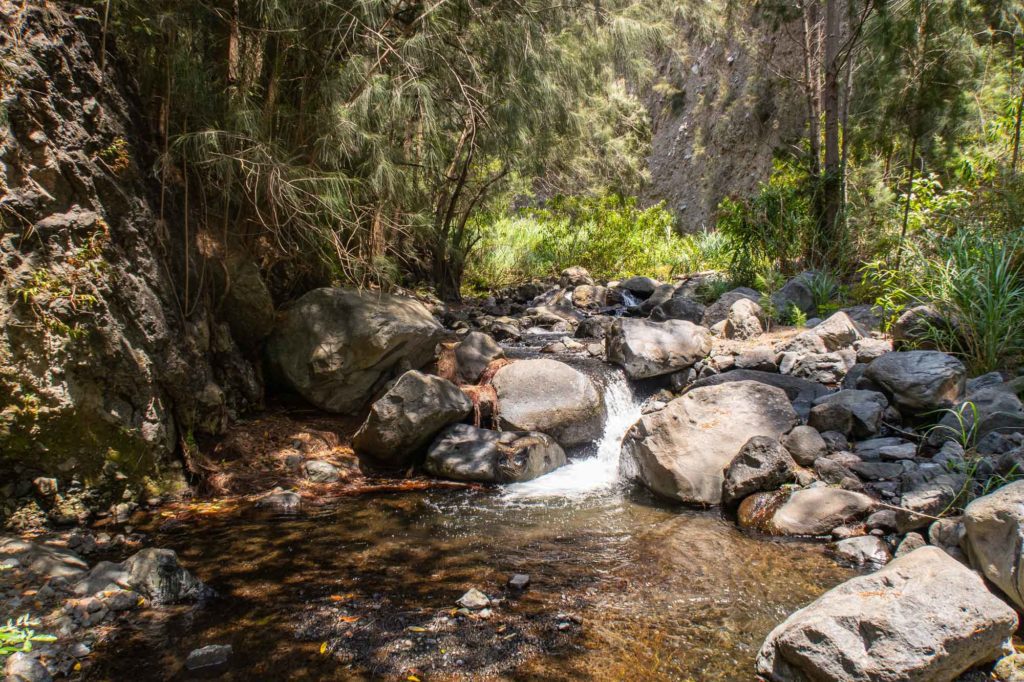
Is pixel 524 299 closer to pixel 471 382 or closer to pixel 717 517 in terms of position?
pixel 471 382

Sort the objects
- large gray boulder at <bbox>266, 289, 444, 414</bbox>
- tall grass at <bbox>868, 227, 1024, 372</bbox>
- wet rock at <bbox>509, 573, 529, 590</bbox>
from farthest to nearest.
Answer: large gray boulder at <bbox>266, 289, 444, 414</bbox>, tall grass at <bbox>868, 227, 1024, 372</bbox>, wet rock at <bbox>509, 573, 529, 590</bbox>

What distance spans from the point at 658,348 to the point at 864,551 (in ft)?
10.4

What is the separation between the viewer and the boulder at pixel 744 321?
683cm

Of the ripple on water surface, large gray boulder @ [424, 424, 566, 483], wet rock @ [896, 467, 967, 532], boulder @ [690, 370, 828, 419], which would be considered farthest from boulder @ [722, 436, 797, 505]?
large gray boulder @ [424, 424, 566, 483]

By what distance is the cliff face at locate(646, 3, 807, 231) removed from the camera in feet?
48.4

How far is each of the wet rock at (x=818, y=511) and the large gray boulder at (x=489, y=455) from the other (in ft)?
5.86

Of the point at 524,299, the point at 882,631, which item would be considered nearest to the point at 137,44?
the point at 882,631

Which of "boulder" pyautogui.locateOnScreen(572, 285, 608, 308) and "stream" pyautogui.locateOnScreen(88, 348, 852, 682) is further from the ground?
"boulder" pyautogui.locateOnScreen(572, 285, 608, 308)

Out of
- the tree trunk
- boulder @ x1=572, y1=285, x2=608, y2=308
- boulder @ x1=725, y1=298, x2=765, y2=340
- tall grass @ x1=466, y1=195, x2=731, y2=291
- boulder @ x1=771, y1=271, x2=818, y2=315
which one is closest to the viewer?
boulder @ x1=725, y1=298, x2=765, y2=340

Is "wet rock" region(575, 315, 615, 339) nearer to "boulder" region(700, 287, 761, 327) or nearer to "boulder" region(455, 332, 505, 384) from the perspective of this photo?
"boulder" region(700, 287, 761, 327)

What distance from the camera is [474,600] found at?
113 inches

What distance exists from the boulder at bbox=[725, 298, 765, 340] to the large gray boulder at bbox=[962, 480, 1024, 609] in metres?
4.19

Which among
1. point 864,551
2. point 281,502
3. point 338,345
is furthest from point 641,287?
point 281,502

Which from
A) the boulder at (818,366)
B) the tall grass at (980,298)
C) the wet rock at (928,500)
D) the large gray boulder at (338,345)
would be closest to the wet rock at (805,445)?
the wet rock at (928,500)
